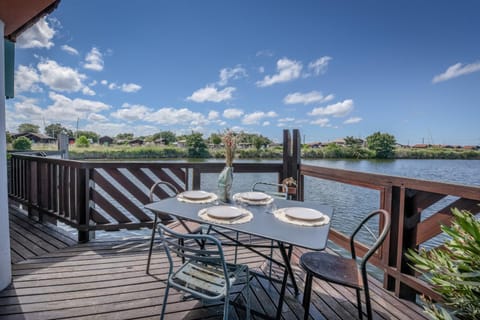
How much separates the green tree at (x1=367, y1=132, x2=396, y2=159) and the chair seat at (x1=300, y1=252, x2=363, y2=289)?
10.3 metres

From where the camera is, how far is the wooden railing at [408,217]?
1.78 meters

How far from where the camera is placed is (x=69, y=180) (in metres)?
3.22

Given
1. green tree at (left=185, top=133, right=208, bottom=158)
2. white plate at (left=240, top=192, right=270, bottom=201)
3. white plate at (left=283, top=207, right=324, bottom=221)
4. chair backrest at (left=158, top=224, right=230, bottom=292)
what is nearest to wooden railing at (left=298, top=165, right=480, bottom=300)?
white plate at (left=283, top=207, right=324, bottom=221)

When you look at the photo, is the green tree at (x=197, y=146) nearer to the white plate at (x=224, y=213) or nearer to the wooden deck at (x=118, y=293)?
the wooden deck at (x=118, y=293)

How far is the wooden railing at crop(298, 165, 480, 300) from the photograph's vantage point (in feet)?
5.83

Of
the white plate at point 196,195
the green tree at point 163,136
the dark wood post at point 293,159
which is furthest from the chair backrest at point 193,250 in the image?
the green tree at point 163,136

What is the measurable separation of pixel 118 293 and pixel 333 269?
5.82ft

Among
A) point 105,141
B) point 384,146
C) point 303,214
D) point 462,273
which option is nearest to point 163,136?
point 105,141

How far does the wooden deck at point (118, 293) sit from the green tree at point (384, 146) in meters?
9.95

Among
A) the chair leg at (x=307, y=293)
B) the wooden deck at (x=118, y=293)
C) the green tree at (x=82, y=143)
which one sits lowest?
the wooden deck at (x=118, y=293)

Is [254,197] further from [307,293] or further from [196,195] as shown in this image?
[307,293]

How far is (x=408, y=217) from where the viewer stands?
6.72ft

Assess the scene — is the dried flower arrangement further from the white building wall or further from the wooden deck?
the white building wall

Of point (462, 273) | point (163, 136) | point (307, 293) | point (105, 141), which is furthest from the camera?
point (105, 141)
